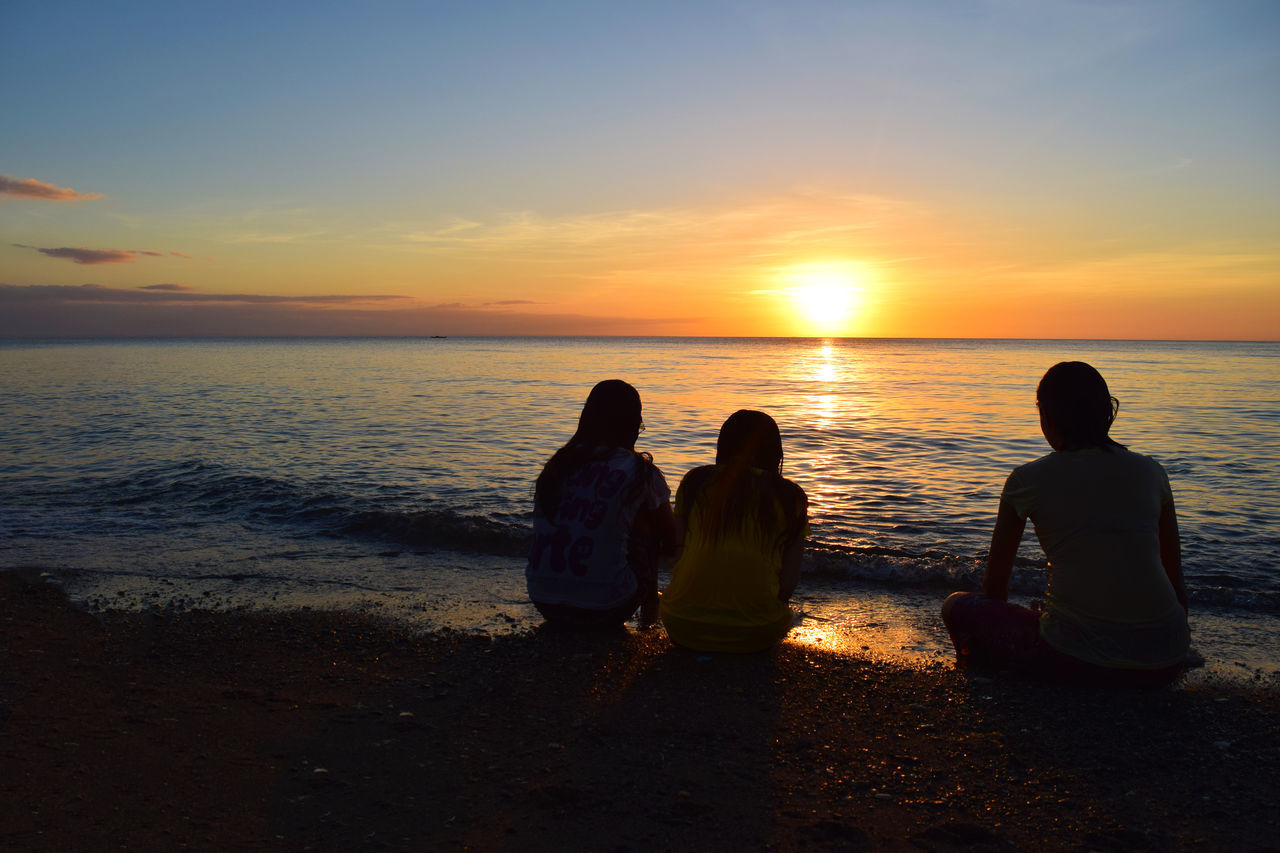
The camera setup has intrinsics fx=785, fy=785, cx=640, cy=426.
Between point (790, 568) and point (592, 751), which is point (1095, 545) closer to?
point (790, 568)

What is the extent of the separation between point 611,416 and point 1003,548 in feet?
7.65

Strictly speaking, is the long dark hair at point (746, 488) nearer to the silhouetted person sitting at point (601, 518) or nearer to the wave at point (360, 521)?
the silhouetted person sitting at point (601, 518)

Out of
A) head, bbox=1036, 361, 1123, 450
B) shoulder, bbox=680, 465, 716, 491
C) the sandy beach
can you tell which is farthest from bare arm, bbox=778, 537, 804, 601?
head, bbox=1036, 361, 1123, 450

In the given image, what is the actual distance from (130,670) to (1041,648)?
5110 mm

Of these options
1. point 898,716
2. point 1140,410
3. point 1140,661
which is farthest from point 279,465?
point 1140,410

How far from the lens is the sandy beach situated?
2.90 m

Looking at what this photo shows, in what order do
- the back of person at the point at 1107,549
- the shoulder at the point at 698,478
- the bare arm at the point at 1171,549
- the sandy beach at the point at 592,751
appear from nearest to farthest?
the sandy beach at the point at 592,751
the back of person at the point at 1107,549
the bare arm at the point at 1171,549
the shoulder at the point at 698,478

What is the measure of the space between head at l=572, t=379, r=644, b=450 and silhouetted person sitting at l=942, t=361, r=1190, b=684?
2169 mm

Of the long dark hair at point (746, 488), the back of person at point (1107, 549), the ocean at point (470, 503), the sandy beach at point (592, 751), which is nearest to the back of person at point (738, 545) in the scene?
the long dark hair at point (746, 488)

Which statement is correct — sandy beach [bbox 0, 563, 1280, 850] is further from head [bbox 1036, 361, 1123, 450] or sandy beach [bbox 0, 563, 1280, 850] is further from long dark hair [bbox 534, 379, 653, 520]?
head [bbox 1036, 361, 1123, 450]

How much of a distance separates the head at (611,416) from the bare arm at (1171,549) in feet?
9.31

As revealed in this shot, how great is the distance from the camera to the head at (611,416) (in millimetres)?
4844

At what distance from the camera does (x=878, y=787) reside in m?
3.27

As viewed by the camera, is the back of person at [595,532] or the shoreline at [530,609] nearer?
the back of person at [595,532]
